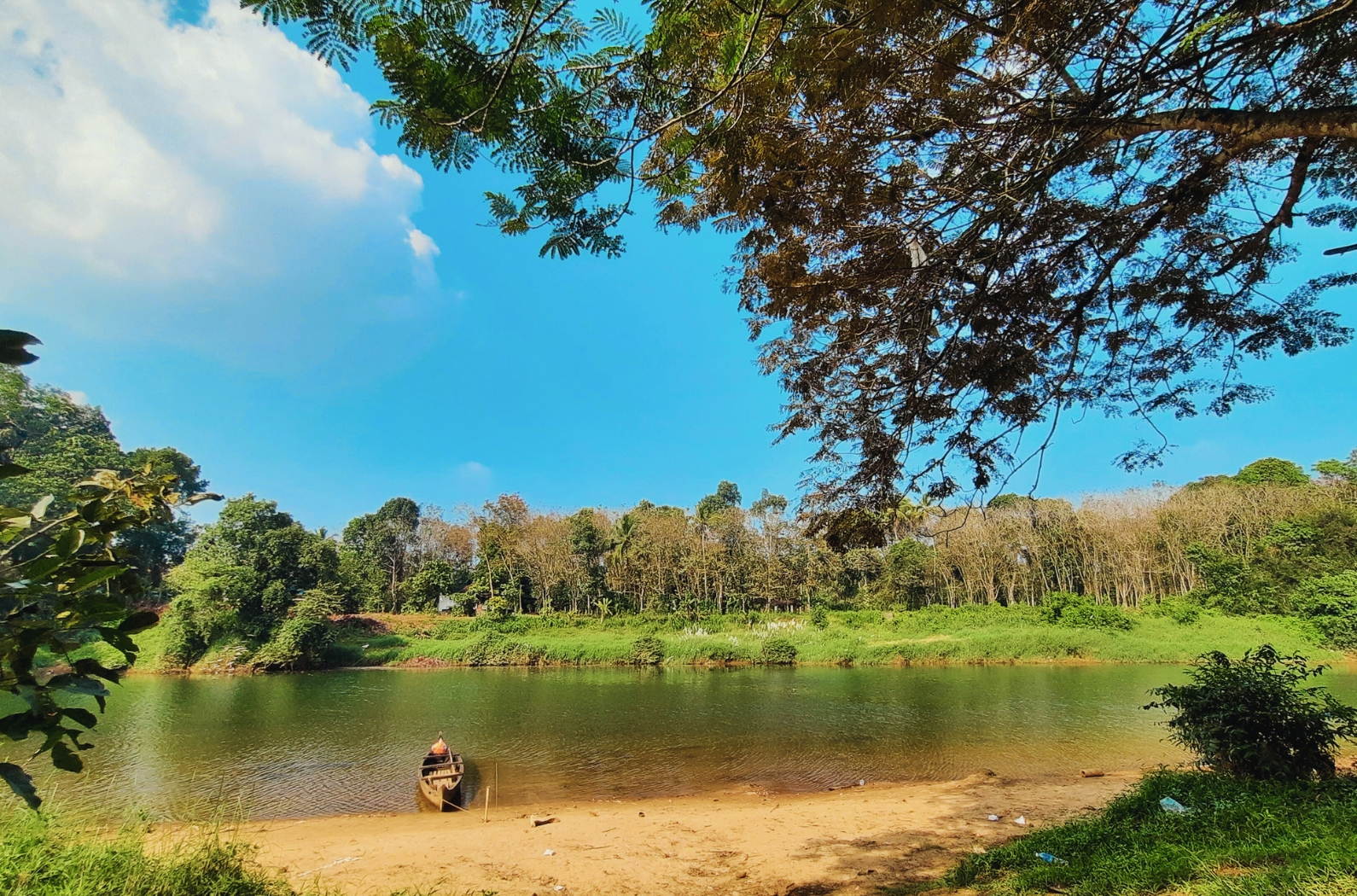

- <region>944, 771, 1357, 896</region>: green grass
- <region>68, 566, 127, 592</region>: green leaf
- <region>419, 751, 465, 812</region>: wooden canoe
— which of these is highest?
<region>68, 566, 127, 592</region>: green leaf

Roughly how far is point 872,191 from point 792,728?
13293 mm

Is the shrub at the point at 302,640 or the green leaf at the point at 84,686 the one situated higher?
the green leaf at the point at 84,686

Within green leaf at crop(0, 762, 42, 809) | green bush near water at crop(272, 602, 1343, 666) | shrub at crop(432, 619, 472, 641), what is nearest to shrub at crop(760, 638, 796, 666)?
green bush near water at crop(272, 602, 1343, 666)

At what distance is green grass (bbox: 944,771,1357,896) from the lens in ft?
8.36

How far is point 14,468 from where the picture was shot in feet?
3.48

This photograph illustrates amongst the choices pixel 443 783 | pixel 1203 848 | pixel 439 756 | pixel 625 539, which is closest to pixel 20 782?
pixel 1203 848

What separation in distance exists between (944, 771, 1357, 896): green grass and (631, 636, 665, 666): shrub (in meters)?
21.2

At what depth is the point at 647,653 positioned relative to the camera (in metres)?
25.1

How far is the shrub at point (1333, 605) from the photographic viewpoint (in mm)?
21750

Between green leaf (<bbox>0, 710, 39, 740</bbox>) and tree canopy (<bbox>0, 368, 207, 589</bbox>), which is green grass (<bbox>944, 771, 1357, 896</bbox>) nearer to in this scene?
green leaf (<bbox>0, 710, 39, 740</bbox>)

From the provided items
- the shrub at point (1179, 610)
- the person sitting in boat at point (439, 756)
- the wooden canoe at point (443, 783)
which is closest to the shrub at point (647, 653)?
the person sitting in boat at point (439, 756)

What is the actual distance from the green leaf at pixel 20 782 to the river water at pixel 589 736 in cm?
842

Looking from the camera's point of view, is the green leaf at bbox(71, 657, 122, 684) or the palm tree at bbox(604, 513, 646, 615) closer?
the green leaf at bbox(71, 657, 122, 684)

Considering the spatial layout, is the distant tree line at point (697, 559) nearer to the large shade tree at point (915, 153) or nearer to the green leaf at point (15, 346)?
the large shade tree at point (915, 153)
